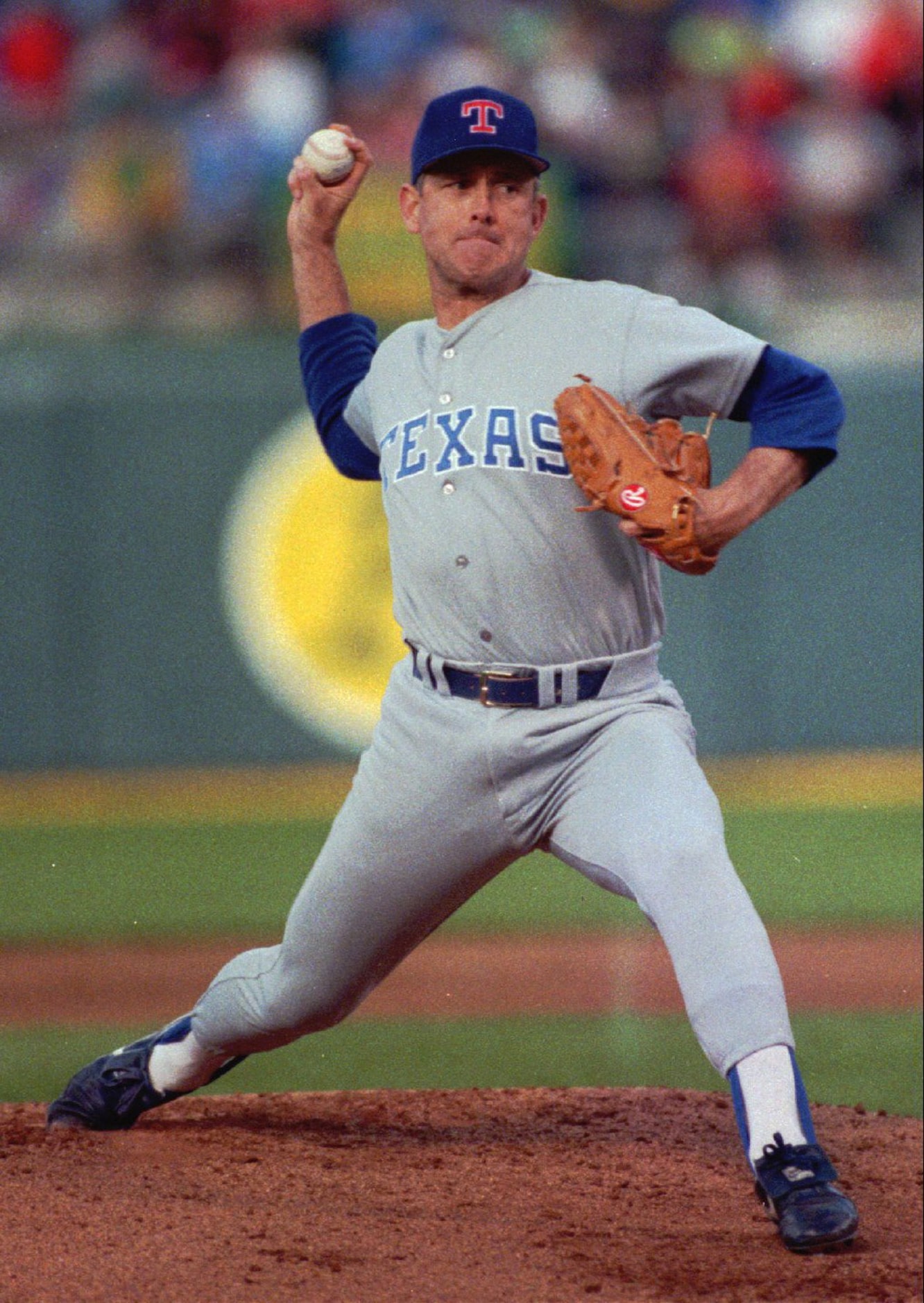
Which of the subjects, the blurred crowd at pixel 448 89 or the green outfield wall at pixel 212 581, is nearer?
the green outfield wall at pixel 212 581

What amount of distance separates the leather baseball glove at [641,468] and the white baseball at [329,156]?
779 millimetres

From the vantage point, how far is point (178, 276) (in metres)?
8.16

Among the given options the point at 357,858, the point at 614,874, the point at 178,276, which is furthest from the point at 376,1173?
the point at 178,276

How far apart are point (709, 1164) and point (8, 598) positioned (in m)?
5.21

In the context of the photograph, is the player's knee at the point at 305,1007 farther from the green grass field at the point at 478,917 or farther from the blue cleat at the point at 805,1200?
the green grass field at the point at 478,917

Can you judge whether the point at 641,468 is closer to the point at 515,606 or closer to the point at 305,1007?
the point at 515,606

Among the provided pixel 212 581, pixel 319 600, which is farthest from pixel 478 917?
pixel 212 581

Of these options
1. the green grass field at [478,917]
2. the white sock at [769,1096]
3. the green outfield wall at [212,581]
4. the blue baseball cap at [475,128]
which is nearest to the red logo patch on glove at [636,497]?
the blue baseball cap at [475,128]

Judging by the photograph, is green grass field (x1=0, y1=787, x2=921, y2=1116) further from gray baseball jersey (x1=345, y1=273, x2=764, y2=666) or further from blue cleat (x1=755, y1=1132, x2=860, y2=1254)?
gray baseball jersey (x1=345, y1=273, x2=764, y2=666)

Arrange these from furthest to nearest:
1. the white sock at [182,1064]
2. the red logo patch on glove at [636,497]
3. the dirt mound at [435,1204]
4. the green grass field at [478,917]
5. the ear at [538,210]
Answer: the green grass field at [478,917], the white sock at [182,1064], the ear at [538,210], the red logo patch on glove at [636,497], the dirt mound at [435,1204]

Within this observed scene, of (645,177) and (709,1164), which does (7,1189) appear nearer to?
(709,1164)

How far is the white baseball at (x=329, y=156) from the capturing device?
3.21 metres

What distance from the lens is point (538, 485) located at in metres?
2.83

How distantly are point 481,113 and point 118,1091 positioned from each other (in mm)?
1736
